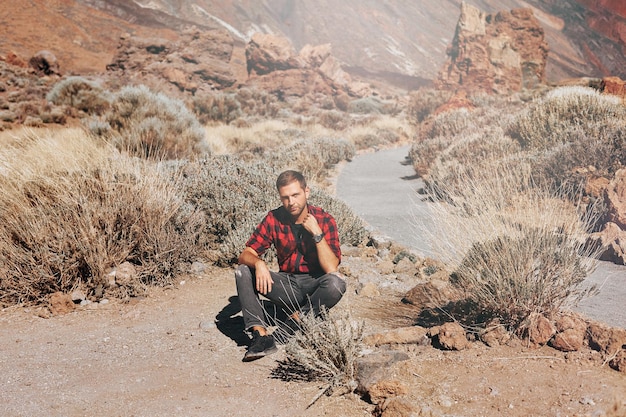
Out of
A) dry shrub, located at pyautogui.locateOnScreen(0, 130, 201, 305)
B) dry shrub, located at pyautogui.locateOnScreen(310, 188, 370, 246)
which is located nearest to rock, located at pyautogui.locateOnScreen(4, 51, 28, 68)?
dry shrub, located at pyautogui.locateOnScreen(0, 130, 201, 305)

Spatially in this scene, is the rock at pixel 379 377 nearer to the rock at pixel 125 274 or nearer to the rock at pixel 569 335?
the rock at pixel 569 335

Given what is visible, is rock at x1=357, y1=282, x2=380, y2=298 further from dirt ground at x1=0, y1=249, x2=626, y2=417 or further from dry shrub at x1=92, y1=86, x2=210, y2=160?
dry shrub at x1=92, y1=86, x2=210, y2=160

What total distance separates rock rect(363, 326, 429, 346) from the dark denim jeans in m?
0.37

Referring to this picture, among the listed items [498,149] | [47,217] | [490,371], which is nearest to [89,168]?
[47,217]

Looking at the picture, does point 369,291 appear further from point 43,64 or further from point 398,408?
point 43,64

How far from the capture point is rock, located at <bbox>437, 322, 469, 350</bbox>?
10.3ft

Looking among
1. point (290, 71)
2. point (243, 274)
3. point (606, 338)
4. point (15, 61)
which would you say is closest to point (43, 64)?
point (15, 61)

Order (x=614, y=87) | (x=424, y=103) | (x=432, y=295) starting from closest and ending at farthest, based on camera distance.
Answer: (x=432, y=295) → (x=614, y=87) → (x=424, y=103)

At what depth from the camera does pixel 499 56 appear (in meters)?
27.3

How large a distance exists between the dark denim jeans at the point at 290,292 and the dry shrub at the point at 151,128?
5.91 metres

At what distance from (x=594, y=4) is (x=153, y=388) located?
3600 inches

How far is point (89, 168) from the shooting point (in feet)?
17.1

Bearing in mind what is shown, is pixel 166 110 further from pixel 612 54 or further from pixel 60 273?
pixel 612 54

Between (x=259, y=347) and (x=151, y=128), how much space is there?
7.86m
